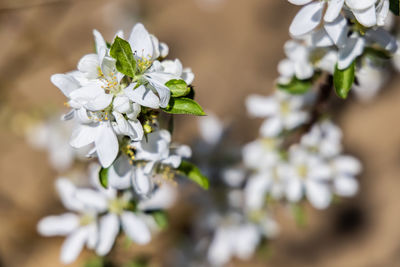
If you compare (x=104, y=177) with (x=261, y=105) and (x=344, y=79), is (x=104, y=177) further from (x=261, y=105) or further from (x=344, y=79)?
(x=261, y=105)

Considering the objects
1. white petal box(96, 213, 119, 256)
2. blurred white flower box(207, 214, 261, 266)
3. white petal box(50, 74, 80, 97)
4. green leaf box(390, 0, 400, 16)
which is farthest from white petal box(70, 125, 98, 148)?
blurred white flower box(207, 214, 261, 266)

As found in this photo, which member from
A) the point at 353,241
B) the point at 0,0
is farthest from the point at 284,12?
the point at 0,0

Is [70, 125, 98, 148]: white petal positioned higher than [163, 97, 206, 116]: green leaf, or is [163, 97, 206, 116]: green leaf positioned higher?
[163, 97, 206, 116]: green leaf

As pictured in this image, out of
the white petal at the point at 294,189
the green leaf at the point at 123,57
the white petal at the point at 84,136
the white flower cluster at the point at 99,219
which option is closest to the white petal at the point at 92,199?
the white flower cluster at the point at 99,219

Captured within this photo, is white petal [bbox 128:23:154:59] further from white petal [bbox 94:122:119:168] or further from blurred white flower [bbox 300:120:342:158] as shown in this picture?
blurred white flower [bbox 300:120:342:158]

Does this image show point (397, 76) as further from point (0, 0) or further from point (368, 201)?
point (0, 0)

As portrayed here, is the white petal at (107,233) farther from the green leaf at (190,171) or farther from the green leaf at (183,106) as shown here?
the green leaf at (183,106)
